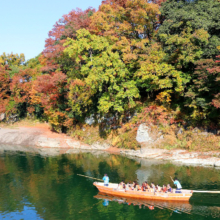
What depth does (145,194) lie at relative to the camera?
68.8 feet

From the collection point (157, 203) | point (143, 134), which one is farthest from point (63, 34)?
point (157, 203)

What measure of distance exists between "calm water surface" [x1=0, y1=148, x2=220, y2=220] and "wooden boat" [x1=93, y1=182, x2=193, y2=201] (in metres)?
0.54

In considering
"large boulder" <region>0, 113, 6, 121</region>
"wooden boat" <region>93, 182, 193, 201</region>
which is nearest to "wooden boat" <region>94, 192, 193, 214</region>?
"wooden boat" <region>93, 182, 193, 201</region>

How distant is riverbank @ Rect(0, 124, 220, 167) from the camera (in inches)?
1189

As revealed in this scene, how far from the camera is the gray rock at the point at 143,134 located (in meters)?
34.9

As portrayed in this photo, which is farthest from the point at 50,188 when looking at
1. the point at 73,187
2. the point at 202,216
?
the point at 202,216

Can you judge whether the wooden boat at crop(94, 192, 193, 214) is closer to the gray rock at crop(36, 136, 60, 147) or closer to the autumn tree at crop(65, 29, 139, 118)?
the autumn tree at crop(65, 29, 139, 118)

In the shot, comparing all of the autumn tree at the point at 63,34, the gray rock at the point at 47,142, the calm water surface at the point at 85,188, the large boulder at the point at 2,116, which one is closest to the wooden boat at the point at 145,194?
the calm water surface at the point at 85,188

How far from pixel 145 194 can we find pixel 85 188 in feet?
20.6

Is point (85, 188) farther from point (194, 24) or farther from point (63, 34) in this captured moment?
point (63, 34)

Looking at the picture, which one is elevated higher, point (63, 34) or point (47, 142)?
point (63, 34)

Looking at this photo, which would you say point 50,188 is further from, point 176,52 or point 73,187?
point 176,52

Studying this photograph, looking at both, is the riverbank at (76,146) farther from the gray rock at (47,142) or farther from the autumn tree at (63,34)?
the autumn tree at (63,34)

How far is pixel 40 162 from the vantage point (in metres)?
33.2
